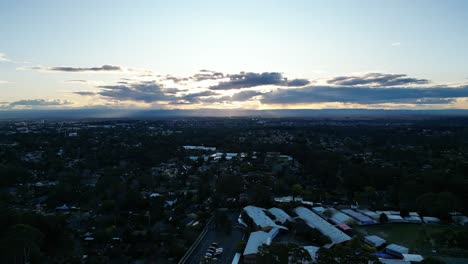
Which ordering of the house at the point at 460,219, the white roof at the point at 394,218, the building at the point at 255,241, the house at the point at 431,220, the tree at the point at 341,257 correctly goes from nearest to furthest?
the tree at the point at 341,257, the building at the point at 255,241, the house at the point at 460,219, the house at the point at 431,220, the white roof at the point at 394,218

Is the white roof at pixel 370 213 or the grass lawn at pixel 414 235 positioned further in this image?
the white roof at pixel 370 213

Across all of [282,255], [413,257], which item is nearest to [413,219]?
[413,257]

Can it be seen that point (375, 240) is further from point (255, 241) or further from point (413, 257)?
point (255, 241)

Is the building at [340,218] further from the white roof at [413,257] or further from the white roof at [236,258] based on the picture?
the white roof at [236,258]

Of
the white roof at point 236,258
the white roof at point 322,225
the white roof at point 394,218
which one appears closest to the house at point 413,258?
the white roof at point 322,225

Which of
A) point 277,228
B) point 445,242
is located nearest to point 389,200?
point 445,242

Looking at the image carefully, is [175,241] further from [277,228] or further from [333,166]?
[333,166]

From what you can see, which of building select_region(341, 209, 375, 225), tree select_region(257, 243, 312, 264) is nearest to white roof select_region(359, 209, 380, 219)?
building select_region(341, 209, 375, 225)

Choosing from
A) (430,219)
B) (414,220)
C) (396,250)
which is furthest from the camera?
(430,219)
